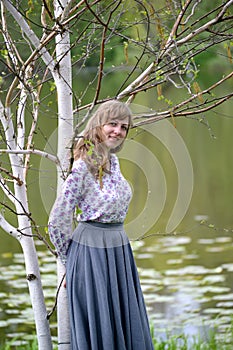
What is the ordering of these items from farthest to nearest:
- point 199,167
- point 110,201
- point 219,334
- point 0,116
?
1. point 199,167
2. point 219,334
3. point 0,116
4. point 110,201

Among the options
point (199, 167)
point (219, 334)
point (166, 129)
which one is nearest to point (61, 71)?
point (166, 129)

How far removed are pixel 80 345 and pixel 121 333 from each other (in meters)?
0.14

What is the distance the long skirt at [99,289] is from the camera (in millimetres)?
2332

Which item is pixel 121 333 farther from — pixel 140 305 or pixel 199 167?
pixel 199 167

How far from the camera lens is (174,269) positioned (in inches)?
220

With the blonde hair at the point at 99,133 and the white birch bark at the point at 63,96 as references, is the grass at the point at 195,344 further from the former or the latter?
the blonde hair at the point at 99,133

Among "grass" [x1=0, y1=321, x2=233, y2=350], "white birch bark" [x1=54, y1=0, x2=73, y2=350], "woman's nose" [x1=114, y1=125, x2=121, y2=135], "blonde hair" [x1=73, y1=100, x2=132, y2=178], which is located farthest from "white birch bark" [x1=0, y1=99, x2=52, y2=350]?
"grass" [x1=0, y1=321, x2=233, y2=350]

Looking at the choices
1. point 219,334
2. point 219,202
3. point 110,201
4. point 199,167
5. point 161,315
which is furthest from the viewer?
point 199,167

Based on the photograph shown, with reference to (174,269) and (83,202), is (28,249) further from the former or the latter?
(174,269)

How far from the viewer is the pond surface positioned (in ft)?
14.4

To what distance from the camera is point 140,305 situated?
247 cm

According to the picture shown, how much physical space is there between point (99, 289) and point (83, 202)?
0.94 feet

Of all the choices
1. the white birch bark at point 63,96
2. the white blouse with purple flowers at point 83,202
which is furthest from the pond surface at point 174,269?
the white birch bark at point 63,96

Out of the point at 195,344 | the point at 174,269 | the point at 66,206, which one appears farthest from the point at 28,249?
the point at 174,269
